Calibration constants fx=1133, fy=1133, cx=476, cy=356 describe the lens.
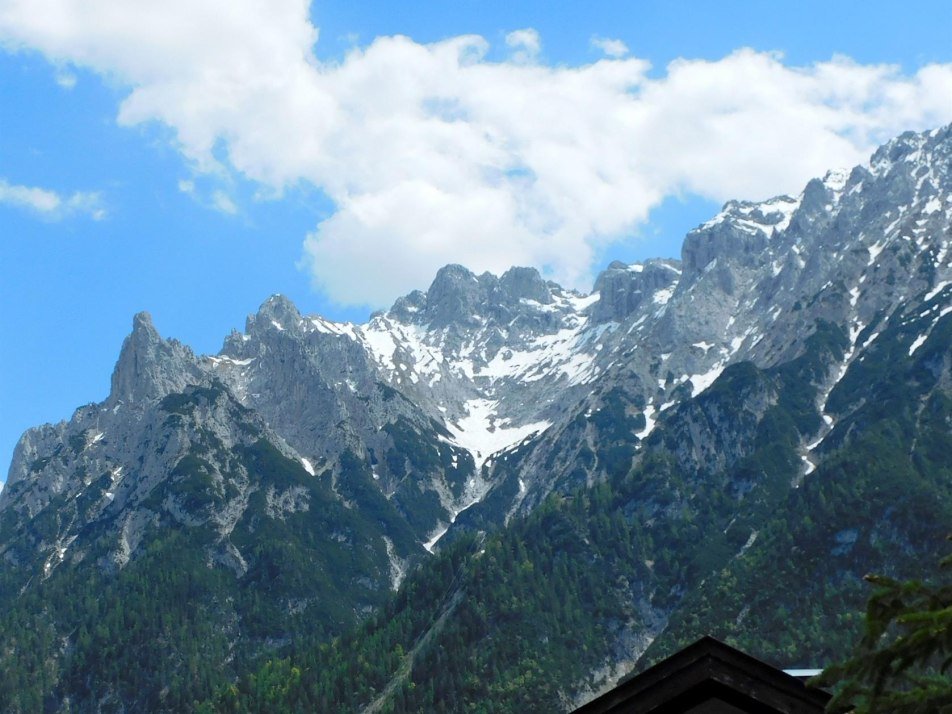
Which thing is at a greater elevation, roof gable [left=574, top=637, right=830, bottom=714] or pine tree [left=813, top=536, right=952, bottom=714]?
roof gable [left=574, top=637, right=830, bottom=714]

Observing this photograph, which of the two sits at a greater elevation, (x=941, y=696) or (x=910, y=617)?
(x=910, y=617)

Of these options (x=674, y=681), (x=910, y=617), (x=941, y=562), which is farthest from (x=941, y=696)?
(x=674, y=681)

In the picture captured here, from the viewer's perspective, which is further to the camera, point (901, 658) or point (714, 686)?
point (714, 686)

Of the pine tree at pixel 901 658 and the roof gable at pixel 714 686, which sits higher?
the roof gable at pixel 714 686

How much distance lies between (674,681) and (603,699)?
0.82 metres

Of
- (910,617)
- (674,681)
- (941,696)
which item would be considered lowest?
(941,696)

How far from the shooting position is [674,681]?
12664 mm

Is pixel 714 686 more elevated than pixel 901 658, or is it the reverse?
pixel 714 686

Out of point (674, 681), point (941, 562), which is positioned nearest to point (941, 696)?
point (941, 562)

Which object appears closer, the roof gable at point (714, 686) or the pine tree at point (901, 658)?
the pine tree at point (901, 658)

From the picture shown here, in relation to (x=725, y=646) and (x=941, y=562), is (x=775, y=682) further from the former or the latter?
(x=941, y=562)

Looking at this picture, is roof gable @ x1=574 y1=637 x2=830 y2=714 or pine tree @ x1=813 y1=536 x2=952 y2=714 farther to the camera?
roof gable @ x1=574 y1=637 x2=830 y2=714

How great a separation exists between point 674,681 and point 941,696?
282 centimetres

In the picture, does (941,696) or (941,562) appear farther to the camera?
(941,562)
